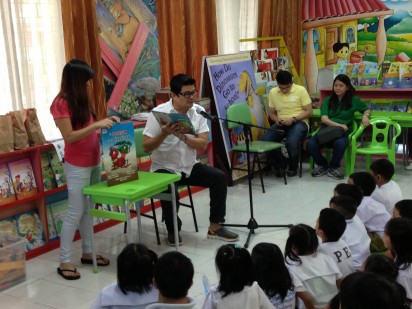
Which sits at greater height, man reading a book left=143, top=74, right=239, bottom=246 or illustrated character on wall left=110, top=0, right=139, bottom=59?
illustrated character on wall left=110, top=0, right=139, bottom=59

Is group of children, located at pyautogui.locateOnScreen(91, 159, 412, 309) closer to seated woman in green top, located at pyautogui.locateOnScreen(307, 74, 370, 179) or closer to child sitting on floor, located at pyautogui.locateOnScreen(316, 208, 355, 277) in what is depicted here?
child sitting on floor, located at pyautogui.locateOnScreen(316, 208, 355, 277)

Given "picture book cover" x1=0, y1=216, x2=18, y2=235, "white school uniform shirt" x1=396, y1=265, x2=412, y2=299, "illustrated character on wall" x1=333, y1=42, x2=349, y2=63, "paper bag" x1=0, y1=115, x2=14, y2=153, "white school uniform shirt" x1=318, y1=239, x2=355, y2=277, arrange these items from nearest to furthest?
"white school uniform shirt" x1=396, y1=265, x2=412, y2=299
"white school uniform shirt" x1=318, y1=239, x2=355, y2=277
"paper bag" x1=0, y1=115, x2=14, y2=153
"picture book cover" x1=0, y1=216, x2=18, y2=235
"illustrated character on wall" x1=333, y1=42, x2=349, y2=63

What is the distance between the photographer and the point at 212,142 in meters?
5.58

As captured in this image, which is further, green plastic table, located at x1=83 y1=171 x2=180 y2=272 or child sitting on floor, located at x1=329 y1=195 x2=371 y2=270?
green plastic table, located at x1=83 y1=171 x2=180 y2=272

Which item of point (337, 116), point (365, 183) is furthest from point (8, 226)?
point (337, 116)

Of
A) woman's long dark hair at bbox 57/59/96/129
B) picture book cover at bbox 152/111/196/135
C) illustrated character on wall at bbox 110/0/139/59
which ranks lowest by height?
picture book cover at bbox 152/111/196/135

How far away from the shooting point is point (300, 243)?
2.45 m

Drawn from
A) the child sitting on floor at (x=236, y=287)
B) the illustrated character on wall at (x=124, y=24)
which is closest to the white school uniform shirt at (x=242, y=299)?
the child sitting on floor at (x=236, y=287)

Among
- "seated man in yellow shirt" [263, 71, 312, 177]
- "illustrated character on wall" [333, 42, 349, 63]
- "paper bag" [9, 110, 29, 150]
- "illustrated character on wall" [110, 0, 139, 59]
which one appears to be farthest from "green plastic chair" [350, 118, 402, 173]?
"paper bag" [9, 110, 29, 150]

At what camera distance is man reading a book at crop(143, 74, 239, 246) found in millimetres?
3916

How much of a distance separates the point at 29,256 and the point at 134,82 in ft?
6.69

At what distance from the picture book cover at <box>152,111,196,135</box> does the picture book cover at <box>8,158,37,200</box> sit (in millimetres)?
1072

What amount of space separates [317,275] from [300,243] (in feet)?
0.52

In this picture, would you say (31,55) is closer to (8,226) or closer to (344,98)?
(8,226)
